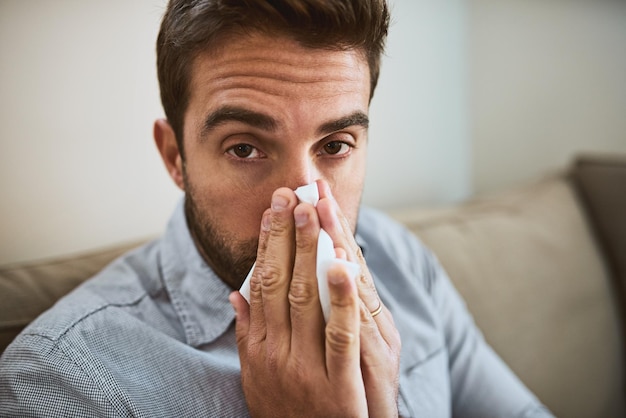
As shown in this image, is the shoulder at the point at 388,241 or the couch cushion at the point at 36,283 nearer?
the couch cushion at the point at 36,283

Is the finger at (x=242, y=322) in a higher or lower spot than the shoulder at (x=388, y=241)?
higher

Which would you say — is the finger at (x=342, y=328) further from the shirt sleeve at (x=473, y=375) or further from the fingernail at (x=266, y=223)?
the shirt sleeve at (x=473, y=375)

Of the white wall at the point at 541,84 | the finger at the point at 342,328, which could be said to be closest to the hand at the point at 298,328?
the finger at the point at 342,328

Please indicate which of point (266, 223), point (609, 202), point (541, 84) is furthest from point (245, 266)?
point (541, 84)

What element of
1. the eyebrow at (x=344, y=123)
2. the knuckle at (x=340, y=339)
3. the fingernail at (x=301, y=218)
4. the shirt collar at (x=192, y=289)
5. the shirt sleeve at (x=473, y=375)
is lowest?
the shirt sleeve at (x=473, y=375)

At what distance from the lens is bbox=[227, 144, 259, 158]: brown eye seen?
0.85 meters

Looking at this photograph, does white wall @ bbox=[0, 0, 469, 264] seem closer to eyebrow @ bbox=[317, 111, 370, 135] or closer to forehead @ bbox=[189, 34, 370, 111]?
forehead @ bbox=[189, 34, 370, 111]

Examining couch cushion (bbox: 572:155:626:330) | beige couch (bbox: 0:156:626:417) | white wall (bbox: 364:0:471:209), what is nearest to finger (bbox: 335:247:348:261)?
beige couch (bbox: 0:156:626:417)

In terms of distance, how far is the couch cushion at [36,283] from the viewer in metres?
0.92

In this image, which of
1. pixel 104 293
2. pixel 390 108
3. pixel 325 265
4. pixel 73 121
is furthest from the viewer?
pixel 390 108

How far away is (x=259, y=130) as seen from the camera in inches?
32.2

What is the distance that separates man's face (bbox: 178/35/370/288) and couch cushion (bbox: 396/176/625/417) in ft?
1.63

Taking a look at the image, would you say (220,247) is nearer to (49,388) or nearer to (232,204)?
(232,204)

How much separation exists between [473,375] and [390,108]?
0.73 metres
